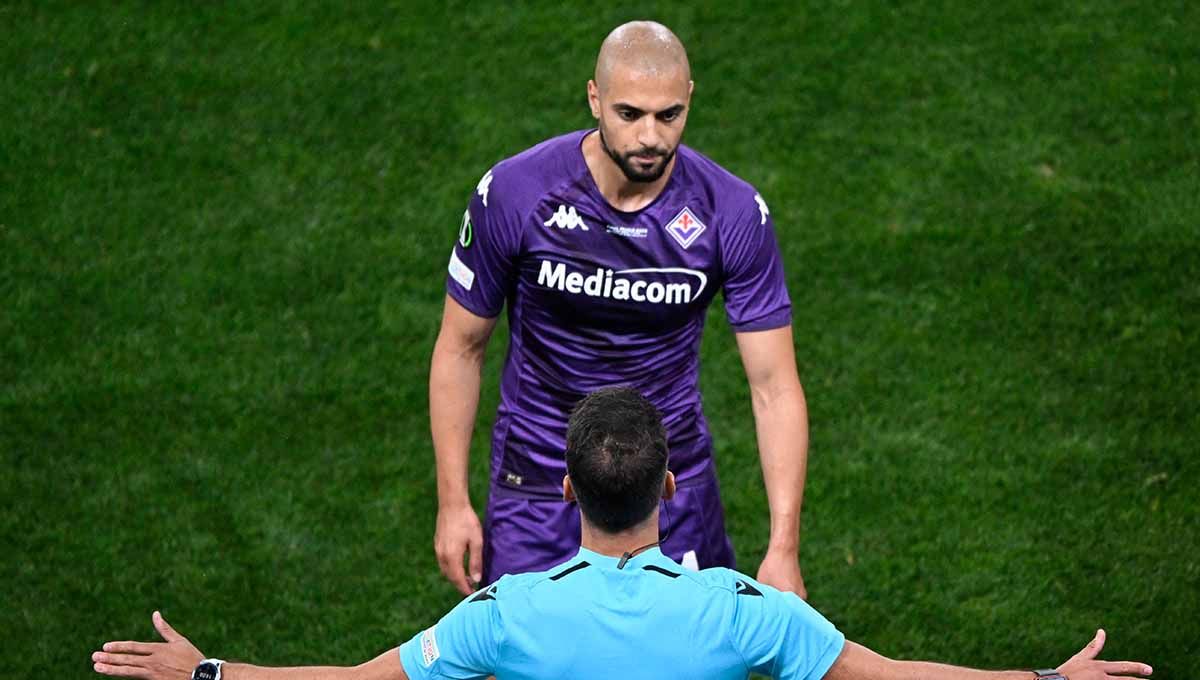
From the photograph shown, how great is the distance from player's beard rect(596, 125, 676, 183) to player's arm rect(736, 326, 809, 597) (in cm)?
71

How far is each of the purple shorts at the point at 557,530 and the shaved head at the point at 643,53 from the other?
1561 mm

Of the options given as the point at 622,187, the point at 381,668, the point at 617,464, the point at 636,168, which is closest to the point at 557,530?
the point at 622,187

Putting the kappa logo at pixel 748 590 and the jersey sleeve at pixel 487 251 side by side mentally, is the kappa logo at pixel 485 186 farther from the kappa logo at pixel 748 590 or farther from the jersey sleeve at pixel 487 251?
the kappa logo at pixel 748 590

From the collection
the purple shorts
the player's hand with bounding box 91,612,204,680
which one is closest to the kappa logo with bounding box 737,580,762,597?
the player's hand with bounding box 91,612,204,680

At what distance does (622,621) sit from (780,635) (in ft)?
1.43

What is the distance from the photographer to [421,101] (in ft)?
35.0

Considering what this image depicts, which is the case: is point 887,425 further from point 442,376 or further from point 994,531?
point 442,376

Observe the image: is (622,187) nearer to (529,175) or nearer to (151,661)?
(529,175)

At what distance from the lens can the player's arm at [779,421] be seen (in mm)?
5781

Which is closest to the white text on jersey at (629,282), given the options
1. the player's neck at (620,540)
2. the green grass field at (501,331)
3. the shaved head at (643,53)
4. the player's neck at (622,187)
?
the player's neck at (622,187)

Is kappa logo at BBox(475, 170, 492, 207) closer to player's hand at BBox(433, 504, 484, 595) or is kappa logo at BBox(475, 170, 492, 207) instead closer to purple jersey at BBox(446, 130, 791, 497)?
purple jersey at BBox(446, 130, 791, 497)

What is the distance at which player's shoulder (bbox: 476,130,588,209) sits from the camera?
5.91 meters

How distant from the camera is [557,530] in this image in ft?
19.9

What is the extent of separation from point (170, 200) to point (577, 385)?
486 centimetres
